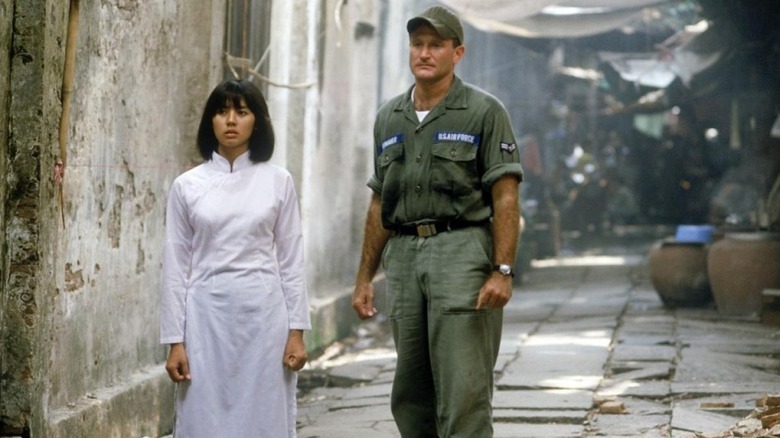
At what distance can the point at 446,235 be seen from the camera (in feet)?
15.8

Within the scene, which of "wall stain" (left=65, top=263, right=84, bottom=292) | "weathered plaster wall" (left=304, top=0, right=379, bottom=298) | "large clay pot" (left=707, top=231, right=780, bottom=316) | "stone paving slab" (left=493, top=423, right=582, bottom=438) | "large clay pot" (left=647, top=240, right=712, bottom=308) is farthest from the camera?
"large clay pot" (left=647, top=240, right=712, bottom=308)

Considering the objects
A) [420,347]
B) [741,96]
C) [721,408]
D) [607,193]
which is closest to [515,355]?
[721,408]

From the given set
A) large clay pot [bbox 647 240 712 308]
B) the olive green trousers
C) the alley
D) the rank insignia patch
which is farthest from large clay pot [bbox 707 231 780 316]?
the rank insignia patch

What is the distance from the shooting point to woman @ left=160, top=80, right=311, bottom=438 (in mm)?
4395

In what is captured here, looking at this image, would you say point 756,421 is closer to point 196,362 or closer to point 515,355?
point 196,362

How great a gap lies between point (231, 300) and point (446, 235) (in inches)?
34.7

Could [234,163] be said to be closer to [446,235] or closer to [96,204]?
[446,235]

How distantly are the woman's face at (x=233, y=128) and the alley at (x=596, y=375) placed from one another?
2760 mm

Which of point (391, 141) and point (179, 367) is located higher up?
point (391, 141)

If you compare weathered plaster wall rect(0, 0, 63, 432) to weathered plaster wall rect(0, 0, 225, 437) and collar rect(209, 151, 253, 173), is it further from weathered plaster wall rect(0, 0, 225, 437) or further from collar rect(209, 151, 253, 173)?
collar rect(209, 151, 253, 173)

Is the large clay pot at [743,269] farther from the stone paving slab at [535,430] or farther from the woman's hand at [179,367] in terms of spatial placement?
the woman's hand at [179,367]

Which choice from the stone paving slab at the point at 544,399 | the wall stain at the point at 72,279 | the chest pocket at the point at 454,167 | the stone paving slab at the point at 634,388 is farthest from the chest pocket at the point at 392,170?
the stone paving slab at the point at 634,388

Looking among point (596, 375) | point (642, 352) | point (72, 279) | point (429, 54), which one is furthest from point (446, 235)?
point (642, 352)

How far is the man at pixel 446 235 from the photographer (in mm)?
4754
